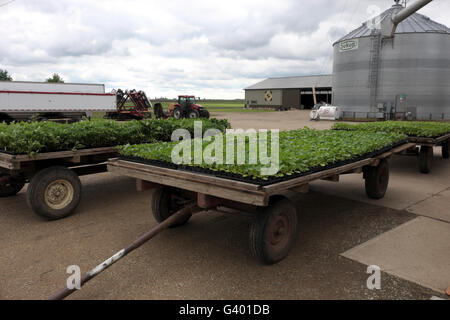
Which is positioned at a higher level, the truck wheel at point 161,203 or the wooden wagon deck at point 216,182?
the wooden wagon deck at point 216,182

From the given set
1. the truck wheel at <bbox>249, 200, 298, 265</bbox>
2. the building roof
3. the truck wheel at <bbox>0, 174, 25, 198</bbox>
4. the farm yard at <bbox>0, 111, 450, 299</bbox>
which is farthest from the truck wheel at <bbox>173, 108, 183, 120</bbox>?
the building roof

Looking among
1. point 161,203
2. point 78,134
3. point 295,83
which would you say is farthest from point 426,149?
point 295,83

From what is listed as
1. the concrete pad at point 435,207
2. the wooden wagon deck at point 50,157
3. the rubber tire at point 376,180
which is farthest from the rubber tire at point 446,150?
the wooden wagon deck at point 50,157

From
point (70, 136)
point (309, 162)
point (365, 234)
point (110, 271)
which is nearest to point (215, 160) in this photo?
point (309, 162)

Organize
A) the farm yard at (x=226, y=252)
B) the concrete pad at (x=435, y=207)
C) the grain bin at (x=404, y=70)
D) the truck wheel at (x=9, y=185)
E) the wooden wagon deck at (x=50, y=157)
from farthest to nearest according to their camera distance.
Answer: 1. the grain bin at (x=404, y=70)
2. the truck wheel at (x=9, y=185)
3. the concrete pad at (x=435, y=207)
4. the wooden wagon deck at (x=50, y=157)
5. the farm yard at (x=226, y=252)

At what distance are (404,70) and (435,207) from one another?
2600 centimetres

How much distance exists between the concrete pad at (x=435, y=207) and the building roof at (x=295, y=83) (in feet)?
157

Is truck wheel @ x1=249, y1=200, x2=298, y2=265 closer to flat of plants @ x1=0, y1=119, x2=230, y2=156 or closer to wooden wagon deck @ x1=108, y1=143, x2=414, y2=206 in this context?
wooden wagon deck @ x1=108, y1=143, x2=414, y2=206

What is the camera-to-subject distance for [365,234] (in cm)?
530

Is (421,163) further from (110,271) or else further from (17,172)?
(17,172)

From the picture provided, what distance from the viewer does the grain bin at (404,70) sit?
28281 mm

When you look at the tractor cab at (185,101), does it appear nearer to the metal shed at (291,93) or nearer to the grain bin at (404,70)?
the grain bin at (404,70)

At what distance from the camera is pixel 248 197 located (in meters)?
3.58

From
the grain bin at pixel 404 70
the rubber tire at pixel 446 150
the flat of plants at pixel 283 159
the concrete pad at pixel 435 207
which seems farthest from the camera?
the grain bin at pixel 404 70
